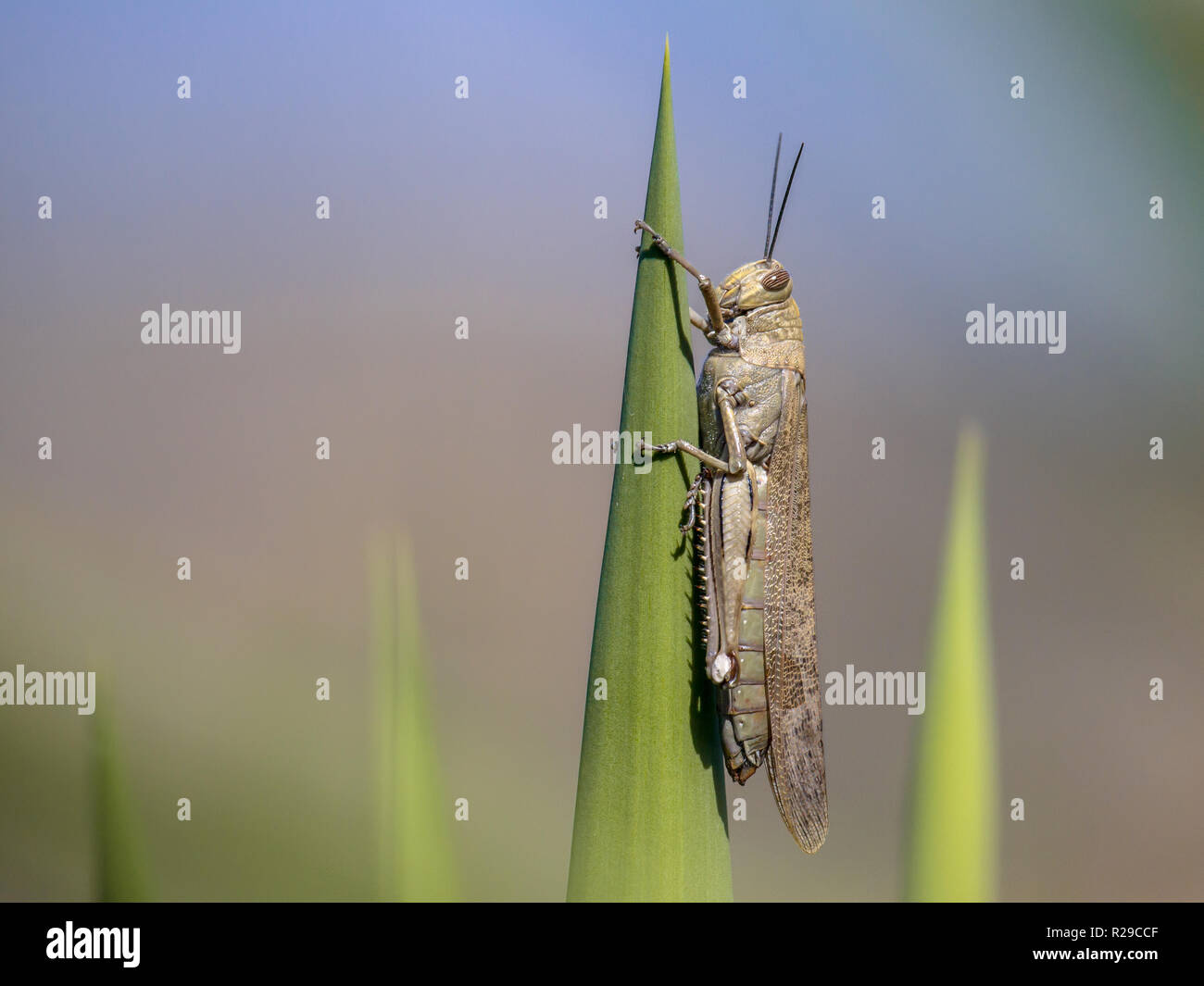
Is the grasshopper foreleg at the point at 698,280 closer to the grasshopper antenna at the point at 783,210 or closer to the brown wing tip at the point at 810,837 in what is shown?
the grasshopper antenna at the point at 783,210

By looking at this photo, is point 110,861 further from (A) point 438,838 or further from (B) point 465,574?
(B) point 465,574

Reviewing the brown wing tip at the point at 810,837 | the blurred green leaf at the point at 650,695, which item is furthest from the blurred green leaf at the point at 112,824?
the brown wing tip at the point at 810,837

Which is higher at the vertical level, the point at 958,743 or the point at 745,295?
the point at 745,295

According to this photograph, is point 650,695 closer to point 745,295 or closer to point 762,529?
point 762,529

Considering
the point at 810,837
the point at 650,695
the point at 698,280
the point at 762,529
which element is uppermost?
the point at 698,280

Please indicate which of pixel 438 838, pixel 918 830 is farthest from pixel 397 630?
pixel 918 830

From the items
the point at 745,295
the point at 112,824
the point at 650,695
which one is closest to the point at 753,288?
the point at 745,295
